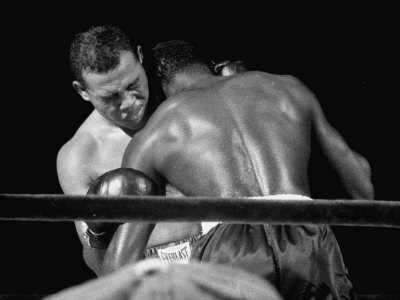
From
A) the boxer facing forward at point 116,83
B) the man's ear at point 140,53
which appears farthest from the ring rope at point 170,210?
the man's ear at point 140,53

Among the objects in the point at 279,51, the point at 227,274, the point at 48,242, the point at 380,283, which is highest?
the point at 227,274

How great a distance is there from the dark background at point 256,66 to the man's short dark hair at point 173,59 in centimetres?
95

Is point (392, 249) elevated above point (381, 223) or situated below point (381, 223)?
below

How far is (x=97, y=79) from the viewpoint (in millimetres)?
2424

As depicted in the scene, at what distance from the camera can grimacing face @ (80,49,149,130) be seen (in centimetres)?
242

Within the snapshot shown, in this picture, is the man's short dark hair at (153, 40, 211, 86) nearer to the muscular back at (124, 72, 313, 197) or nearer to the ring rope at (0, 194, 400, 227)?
the muscular back at (124, 72, 313, 197)

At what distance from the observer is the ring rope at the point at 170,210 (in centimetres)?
137

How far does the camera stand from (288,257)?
1720 mm

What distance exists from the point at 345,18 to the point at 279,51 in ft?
1.08

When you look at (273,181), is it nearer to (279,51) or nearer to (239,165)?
(239,165)

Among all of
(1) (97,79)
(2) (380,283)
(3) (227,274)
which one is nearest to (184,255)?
(1) (97,79)

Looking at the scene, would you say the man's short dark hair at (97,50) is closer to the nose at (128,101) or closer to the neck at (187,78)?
the nose at (128,101)

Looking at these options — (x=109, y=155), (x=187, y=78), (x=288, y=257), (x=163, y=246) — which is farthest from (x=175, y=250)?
(x=288, y=257)

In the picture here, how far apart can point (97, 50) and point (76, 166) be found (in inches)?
21.7
